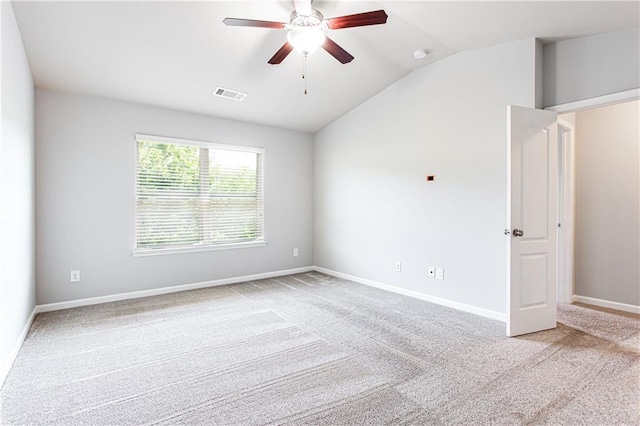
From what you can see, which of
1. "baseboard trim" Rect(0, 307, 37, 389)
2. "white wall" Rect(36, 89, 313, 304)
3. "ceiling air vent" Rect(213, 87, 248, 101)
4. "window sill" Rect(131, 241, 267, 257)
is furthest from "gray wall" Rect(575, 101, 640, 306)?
"baseboard trim" Rect(0, 307, 37, 389)

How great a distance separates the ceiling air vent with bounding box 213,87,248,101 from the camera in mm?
4285

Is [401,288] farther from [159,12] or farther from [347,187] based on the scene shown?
[159,12]

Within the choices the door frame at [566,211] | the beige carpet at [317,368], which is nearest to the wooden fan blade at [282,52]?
the beige carpet at [317,368]

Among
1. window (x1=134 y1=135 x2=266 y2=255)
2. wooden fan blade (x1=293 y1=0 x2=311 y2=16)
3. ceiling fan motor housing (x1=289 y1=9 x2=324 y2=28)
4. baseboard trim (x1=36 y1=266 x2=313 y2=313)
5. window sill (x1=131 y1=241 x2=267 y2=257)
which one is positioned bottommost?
baseboard trim (x1=36 y1=266 x2=313 y2=313)

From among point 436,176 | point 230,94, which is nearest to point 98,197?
point 230,94

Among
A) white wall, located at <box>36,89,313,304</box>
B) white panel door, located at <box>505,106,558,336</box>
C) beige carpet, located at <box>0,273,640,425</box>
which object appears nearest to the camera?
beige carpet, located at <box>0,273,640,425</box>

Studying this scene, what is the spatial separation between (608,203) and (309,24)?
162 inches

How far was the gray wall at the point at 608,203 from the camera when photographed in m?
3.93

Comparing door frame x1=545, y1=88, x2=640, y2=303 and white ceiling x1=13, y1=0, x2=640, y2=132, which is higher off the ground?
white ceiling x1=13, y1=0, x2=640, y2=132

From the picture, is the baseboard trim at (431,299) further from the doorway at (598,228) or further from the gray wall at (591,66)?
the gray wall at (591,66)

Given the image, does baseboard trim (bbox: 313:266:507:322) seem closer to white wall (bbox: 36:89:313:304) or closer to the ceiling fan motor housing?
white wall (bbox: 36:89:313:304)

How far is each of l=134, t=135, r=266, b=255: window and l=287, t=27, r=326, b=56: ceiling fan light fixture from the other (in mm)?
2517

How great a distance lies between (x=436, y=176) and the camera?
13.7 feet

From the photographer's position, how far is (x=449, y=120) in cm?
403
